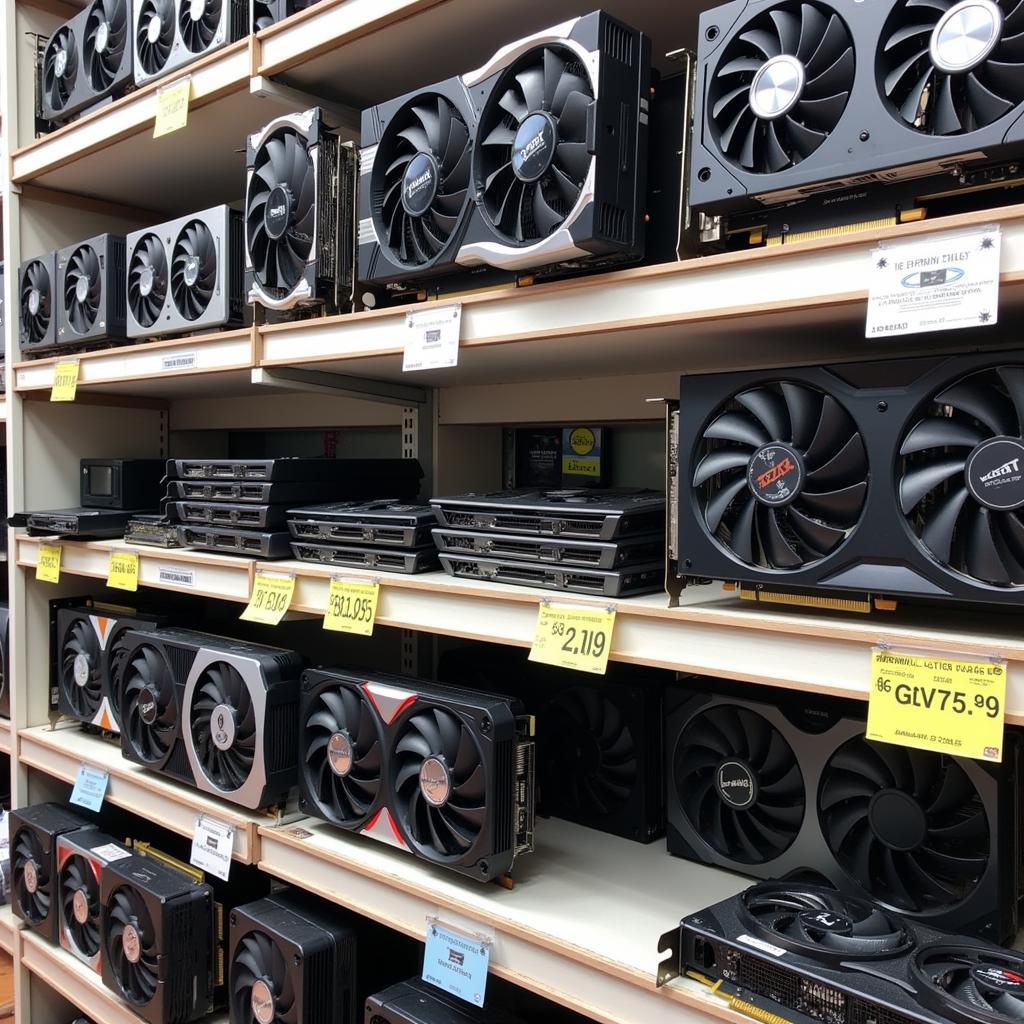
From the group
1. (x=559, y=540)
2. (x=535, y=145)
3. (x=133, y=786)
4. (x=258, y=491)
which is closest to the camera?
(x=535, y=145)

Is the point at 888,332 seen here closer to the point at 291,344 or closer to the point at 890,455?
the point at 890,455

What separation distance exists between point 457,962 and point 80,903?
3.74ft

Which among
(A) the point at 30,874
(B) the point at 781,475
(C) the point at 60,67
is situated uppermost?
(C) the point at 60,67

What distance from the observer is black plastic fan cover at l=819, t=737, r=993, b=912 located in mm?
1003

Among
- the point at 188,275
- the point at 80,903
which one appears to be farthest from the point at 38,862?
the point at 188,275

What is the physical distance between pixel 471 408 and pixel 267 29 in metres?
0.75

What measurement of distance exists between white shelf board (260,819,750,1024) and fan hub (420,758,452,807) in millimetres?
122

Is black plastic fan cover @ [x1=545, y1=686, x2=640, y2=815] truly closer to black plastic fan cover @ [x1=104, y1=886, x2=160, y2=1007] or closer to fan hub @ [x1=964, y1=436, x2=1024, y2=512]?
fan hub @ [x1=964, y1=436, x2=1024, y2=512]

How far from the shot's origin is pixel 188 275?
171 cm

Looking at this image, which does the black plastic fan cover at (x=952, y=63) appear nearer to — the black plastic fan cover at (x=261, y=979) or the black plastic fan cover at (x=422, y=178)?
the black plastic fan cover at (x=422, y=178)

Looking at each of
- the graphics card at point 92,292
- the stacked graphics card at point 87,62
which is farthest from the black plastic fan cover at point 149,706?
the stacked graphics card at point 87,62

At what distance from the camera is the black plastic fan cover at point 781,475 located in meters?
0.91

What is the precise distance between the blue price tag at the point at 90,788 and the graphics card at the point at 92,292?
0.96 meters

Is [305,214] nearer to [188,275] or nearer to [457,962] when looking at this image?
[188,275]
